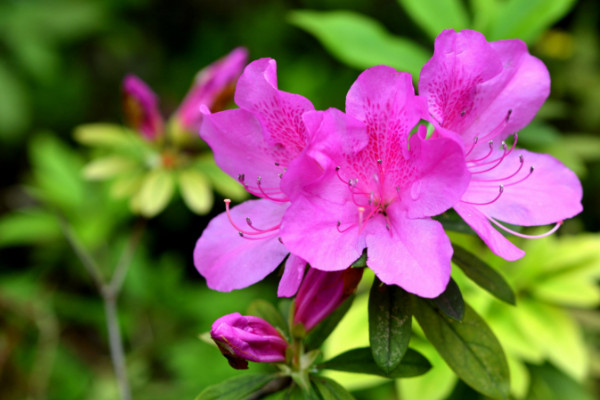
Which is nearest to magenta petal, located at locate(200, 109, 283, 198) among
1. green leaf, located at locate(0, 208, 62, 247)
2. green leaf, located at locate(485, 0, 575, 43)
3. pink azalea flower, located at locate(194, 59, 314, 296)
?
pink azalea flower, located at locate(194, 59, 314, 296)

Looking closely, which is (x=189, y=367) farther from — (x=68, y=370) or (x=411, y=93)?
(x=411, y=93)

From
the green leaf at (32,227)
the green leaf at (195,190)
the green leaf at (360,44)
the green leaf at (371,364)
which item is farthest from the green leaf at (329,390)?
the green leaf at (32,227)

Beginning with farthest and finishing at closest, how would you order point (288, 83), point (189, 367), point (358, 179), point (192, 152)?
point (288, 83)
point (189, 367)
point (192, 152)
point (358, 179)

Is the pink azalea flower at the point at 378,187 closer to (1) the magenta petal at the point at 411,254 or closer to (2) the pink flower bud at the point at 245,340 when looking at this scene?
(1) the magenta petal at the point at 411,254

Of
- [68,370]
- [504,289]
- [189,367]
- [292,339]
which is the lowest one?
[68,370]

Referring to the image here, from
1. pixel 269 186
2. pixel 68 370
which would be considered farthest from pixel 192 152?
pixel 68 370

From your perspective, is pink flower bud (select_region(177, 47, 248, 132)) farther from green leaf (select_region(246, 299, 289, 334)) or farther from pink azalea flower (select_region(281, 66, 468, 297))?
pink azalea flower (select_region(281, 66, 468, 297))

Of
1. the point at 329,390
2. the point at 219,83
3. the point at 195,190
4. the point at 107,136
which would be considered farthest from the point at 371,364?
the point at 107,136
